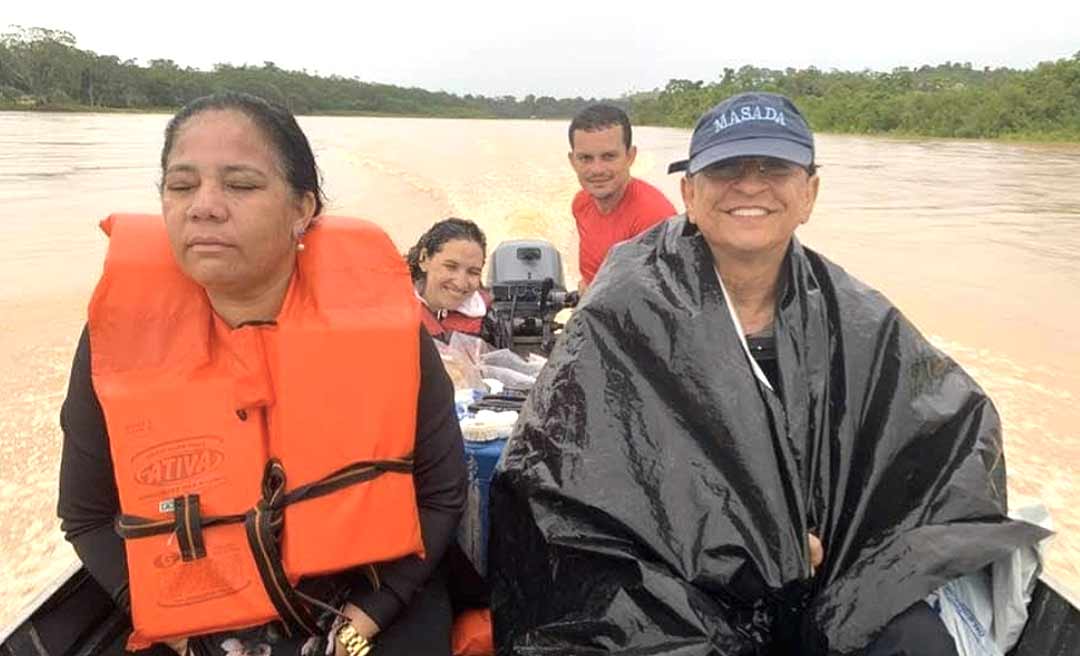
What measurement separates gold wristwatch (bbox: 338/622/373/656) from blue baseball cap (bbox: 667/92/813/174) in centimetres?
114

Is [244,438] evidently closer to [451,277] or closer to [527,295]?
[451,277]

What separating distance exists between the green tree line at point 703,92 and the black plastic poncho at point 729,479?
2252cm

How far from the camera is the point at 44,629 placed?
5.60ft

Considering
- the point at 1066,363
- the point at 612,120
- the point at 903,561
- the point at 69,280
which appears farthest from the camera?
the point at 69,280

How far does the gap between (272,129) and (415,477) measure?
2.34 ft

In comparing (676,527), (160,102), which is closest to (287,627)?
(676,527)

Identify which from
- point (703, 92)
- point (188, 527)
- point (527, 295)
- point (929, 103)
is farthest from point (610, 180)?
point (703, 92)

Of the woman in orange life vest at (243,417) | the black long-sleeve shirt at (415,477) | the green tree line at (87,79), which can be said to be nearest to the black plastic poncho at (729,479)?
the black long-sleeve shirt at (415,477)

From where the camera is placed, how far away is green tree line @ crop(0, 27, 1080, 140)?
92.9ft

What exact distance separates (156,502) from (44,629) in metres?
0.47

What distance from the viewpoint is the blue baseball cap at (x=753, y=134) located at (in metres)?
1.76

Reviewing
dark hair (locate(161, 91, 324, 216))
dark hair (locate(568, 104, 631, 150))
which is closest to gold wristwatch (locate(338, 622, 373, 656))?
dark hair (locate(161, 91, 324, 216))

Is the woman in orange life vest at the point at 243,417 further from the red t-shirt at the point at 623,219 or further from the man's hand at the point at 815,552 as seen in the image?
the red t-shirt at the point at 623,219

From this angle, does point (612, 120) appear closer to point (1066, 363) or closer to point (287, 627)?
point (287, 627)
